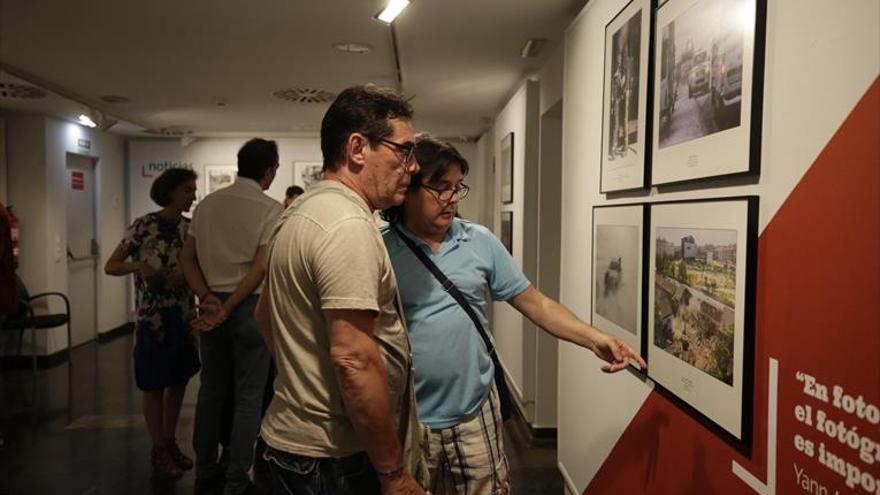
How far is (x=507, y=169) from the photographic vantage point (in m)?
4.79

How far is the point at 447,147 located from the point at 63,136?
576cm

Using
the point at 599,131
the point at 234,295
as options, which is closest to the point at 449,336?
the point at 599,131

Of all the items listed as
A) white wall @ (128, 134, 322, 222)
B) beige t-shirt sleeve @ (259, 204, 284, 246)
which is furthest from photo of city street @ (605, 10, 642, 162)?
white wall @ (128, 134, 322, 222)

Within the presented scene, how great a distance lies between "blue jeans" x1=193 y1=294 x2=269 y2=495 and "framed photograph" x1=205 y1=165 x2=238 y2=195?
5262 mm

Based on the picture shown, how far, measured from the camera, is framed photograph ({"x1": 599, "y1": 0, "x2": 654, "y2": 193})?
74.1 inches

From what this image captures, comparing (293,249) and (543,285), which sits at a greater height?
(293,249)

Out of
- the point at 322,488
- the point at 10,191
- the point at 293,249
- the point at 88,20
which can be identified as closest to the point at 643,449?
the point at 322,488

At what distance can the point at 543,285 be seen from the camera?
3902mm

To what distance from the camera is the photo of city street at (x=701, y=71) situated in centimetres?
138

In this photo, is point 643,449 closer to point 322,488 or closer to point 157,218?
point 322,488

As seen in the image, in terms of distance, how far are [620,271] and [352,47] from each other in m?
2.23

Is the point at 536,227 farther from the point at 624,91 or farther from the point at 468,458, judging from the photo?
the point at 468,458

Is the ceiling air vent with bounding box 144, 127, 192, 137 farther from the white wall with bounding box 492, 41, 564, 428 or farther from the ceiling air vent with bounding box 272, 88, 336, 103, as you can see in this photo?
the white wall with bounding box 492, 41, 564, 428

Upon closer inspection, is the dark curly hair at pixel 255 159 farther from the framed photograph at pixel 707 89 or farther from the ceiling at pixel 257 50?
the framed photograph at pixel 707 89
